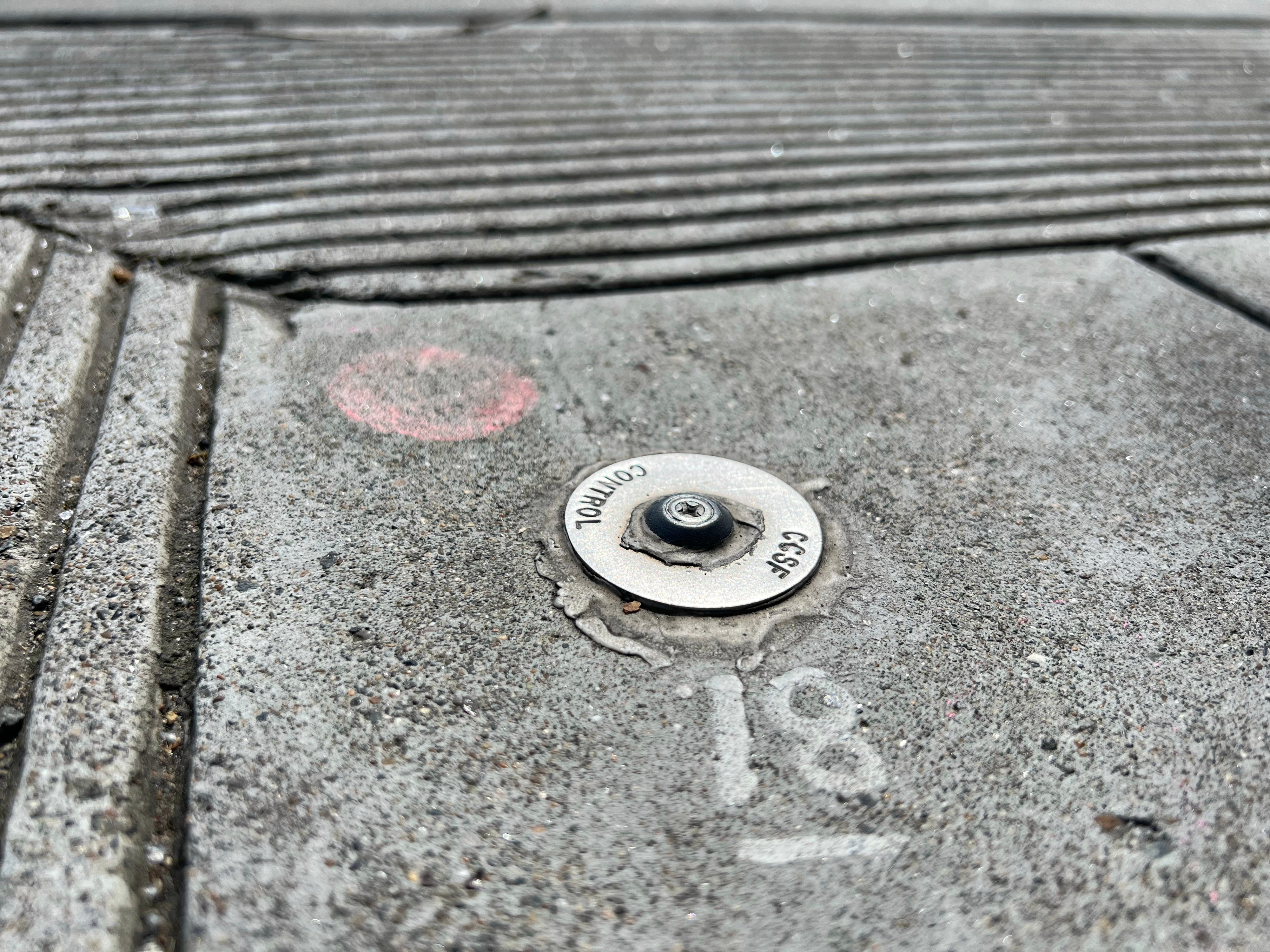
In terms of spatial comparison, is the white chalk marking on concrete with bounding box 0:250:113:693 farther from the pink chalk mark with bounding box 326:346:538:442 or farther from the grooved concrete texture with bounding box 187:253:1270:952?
the pink chalk mark with bounding box 326:346:538:442

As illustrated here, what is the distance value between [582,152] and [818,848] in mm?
3106

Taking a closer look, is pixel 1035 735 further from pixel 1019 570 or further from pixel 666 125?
pixel 666 125

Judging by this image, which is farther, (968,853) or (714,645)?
(714,645)

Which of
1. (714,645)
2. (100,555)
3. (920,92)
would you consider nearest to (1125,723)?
(714,645)

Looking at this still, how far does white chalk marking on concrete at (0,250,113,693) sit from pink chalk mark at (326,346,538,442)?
637mm

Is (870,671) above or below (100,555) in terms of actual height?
below

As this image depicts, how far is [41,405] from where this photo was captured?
95.2 inches

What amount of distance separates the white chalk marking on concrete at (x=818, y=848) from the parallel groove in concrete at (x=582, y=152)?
2001 mm

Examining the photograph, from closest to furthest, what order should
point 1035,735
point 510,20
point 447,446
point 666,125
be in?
point 1035,735
point 447,446
point 666,125
point 510,20

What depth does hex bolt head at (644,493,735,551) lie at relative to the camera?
2.11m

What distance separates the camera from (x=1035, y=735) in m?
1.79

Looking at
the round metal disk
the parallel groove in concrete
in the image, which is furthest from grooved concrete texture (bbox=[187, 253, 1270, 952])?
the parallel groove in concrete

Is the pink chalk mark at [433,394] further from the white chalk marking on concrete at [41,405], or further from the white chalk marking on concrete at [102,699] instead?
the white chalk marking on concrete at [41,405]

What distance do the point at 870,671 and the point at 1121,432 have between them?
1174 mm
